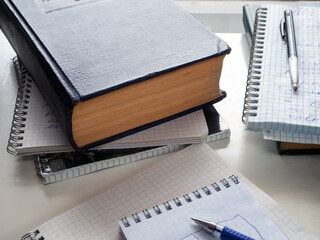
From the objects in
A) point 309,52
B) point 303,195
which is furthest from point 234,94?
point 303,195

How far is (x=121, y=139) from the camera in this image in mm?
780

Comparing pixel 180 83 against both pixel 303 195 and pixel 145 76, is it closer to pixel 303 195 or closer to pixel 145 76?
pixel 145 76

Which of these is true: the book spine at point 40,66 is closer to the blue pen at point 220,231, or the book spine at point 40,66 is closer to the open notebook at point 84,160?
the open notebook at point 84,160

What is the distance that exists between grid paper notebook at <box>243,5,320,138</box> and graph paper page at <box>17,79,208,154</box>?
9 centimetres

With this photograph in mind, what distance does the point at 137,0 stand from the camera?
0.89 meters

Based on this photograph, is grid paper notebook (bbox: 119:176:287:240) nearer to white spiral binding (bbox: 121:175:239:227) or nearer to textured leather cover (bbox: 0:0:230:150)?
white spiral binding (bbox: 121:175:239:227)

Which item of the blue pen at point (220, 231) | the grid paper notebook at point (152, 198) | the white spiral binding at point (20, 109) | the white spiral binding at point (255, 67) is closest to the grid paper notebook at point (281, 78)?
the white spiral binding at point (255, 67)

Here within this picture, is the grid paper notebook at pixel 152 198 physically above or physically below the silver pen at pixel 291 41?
below

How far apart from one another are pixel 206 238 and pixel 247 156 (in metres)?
0.22

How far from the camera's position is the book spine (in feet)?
2.28

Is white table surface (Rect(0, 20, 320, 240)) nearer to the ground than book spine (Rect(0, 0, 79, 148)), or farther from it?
nearer to the ground

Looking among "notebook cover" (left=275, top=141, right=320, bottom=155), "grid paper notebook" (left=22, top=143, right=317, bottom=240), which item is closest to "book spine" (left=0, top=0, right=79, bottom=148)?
"grid paper notebook" (left=22, top=143, right=317, bottom=240)

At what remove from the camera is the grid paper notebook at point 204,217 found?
0.63 m

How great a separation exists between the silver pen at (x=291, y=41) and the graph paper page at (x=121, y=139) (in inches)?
6.9
